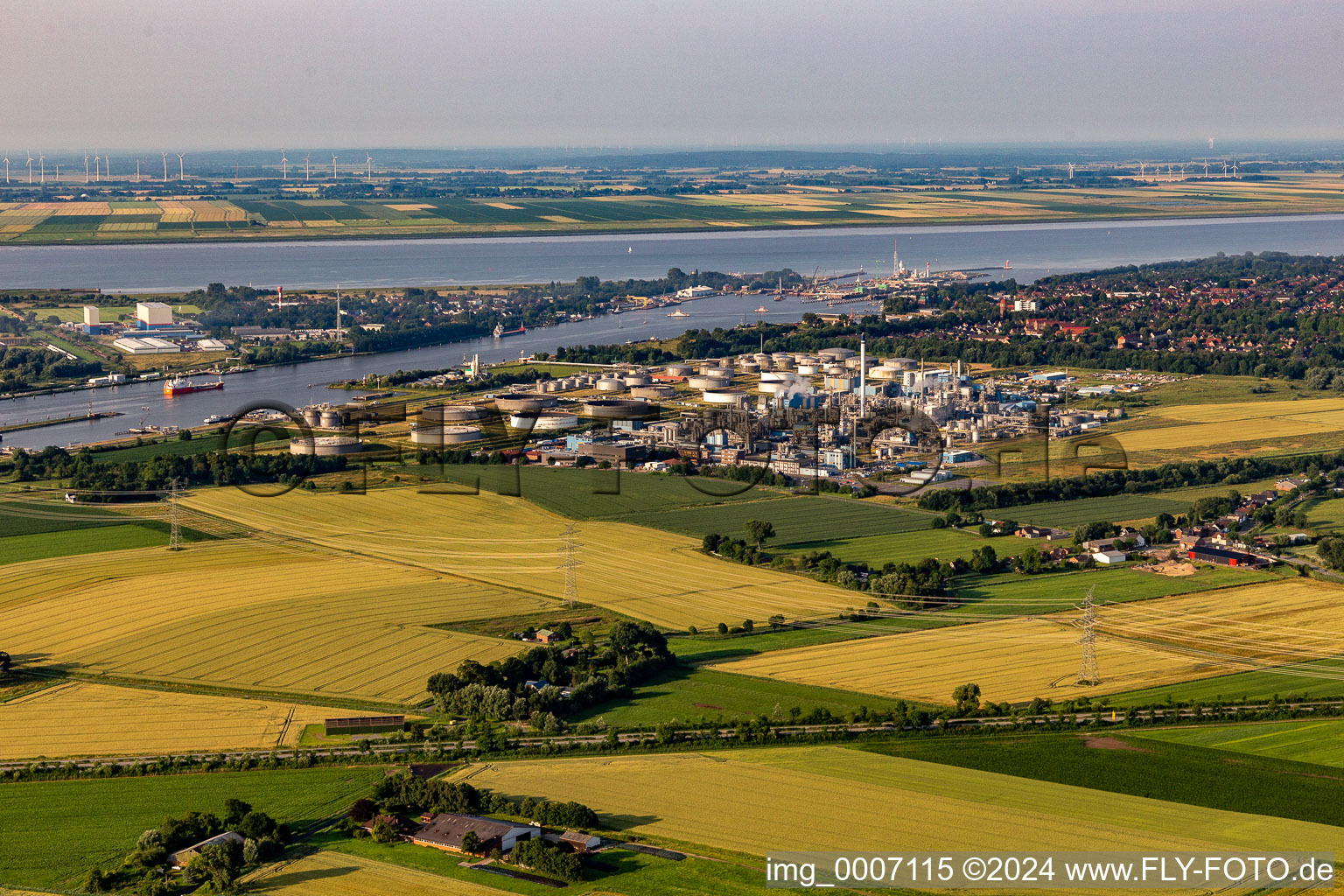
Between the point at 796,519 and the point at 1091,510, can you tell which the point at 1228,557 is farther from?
the point at 796,519

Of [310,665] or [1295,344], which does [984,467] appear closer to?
[310,665]

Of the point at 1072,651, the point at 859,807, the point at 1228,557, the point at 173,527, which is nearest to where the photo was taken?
the point at 859,807

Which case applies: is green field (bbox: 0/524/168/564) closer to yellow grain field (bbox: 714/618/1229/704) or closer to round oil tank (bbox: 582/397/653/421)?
yellow grain field (bbox: 714/618/1229/704)

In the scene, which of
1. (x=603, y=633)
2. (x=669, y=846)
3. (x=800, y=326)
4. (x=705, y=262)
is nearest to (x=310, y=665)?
(x=603, y=633)

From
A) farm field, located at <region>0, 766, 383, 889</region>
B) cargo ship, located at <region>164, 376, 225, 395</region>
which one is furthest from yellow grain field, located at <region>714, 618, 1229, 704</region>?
cargo ship, located at <region>164, 376, 225, 395</region>

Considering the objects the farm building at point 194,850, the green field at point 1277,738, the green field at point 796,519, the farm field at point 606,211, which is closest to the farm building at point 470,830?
the farm building at point 194,850

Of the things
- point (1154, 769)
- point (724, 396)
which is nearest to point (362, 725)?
point (1154, 769)
